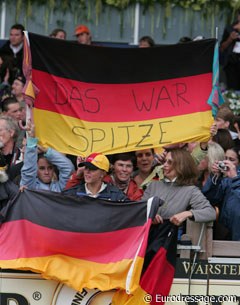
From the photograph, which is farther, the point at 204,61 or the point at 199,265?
the point at 204,61

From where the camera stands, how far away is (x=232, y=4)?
56.6ft

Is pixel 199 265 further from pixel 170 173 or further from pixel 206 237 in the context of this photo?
pixel 170 173

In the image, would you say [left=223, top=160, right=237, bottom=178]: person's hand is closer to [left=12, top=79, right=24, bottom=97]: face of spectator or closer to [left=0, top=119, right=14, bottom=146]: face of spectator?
[left=0, top=119, right=14, bottom=146]: face of spectator

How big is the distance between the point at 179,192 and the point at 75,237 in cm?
115

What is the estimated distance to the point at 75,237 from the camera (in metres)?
11.0

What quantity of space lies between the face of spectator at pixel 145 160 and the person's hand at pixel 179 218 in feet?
5.93

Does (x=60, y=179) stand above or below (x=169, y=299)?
above

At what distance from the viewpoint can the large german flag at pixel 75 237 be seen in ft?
35.3

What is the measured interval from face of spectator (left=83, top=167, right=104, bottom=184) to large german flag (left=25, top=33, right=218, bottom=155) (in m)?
0.45

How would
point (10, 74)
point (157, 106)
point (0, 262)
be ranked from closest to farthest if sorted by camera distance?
1. point (0, 262)
2. point (157, 106)
3. point (10, 74)

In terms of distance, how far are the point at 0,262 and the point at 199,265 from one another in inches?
76.8

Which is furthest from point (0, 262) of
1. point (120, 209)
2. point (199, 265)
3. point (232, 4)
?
point (232, 4)

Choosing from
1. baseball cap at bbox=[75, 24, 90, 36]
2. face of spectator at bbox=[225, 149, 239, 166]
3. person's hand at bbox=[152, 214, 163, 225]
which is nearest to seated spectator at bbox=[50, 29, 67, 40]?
baseball cap at bbox=[75, 24, 90, 36]

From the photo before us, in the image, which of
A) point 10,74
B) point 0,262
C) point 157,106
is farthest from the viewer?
point 10,74
